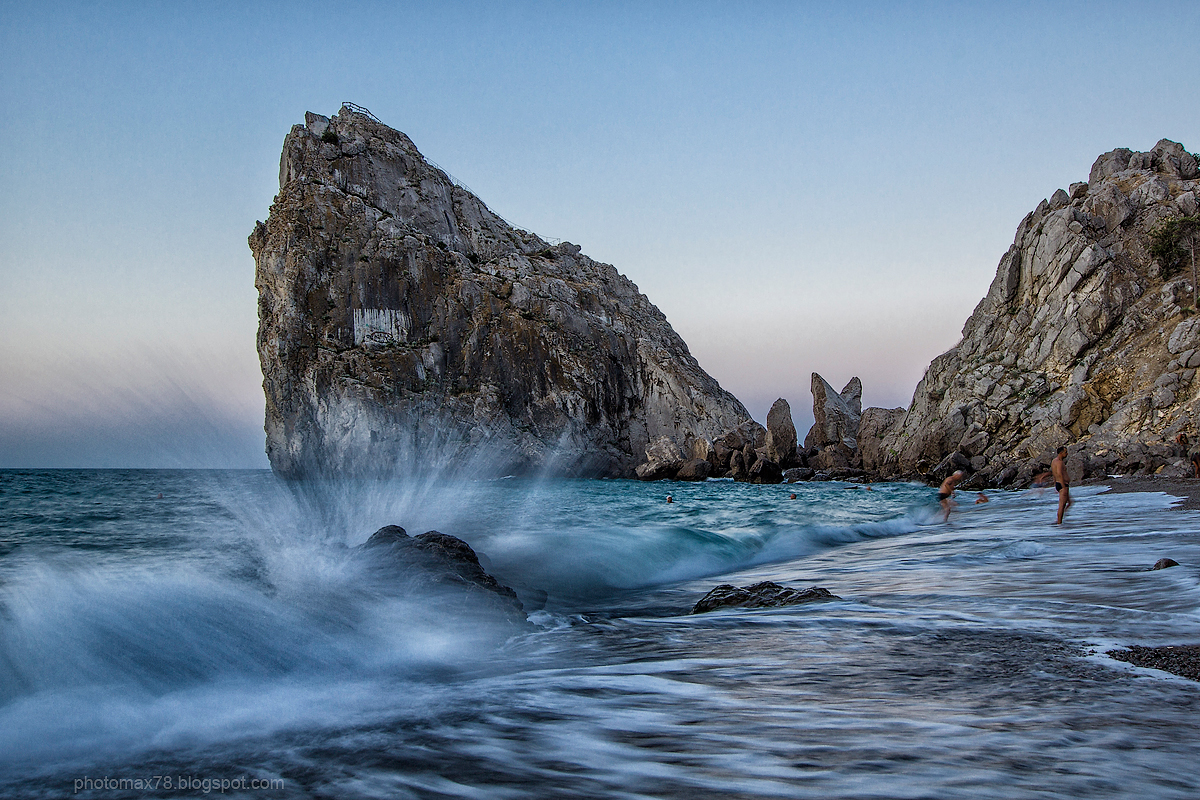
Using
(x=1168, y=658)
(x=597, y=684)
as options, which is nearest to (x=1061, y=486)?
(x=1168, y=658)

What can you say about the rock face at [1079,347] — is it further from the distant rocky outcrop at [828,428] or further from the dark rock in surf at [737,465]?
the dark rock in surf at [737,465]

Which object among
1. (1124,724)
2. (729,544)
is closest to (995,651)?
(1124,724)

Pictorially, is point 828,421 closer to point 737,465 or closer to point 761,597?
point 737,465

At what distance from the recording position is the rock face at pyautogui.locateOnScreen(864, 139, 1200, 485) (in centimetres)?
2798

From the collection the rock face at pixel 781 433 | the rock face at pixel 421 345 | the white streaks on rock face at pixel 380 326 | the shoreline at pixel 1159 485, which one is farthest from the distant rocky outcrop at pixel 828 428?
the white streaks on rock face at pixel 380 326

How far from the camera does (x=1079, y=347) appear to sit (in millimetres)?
32156

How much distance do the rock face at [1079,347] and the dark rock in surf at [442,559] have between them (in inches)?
1030

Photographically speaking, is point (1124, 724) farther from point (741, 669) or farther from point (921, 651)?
point (741, 669)

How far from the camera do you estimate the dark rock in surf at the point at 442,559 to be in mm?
6480

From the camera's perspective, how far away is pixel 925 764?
245 cm

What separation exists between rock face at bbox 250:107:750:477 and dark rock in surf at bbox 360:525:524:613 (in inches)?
1957

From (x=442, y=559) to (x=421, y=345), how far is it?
56.5 m

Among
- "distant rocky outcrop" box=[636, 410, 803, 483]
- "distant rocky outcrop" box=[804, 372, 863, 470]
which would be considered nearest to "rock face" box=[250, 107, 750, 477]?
"distant rocky outcrop" box=[636, 410, 803, 483]

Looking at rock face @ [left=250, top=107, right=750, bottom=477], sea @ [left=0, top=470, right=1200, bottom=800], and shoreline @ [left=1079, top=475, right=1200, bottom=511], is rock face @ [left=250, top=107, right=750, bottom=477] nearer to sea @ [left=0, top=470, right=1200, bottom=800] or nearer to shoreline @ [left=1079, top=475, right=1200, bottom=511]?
shoreline @ [left=1079, top=475, right=1200, bottom=511]
